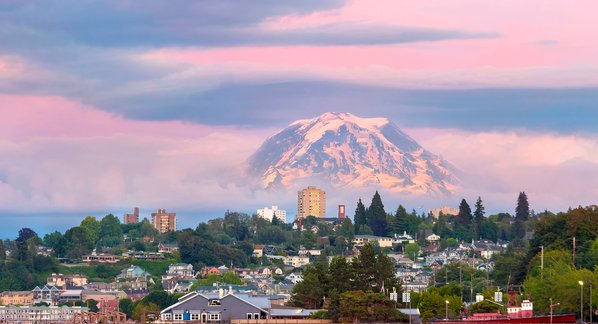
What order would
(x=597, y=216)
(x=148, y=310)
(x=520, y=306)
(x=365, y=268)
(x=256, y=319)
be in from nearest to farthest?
1. (x=520, y=306)
2. (x=256, y=319)
3. (x=365, y=268)
4. (x=597, y=216)
5. (x=148, y=310)

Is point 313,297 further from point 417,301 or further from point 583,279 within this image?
point 583,279

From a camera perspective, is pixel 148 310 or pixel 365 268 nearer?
pixel 365 268

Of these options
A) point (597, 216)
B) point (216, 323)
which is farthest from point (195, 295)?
point (597, 216)

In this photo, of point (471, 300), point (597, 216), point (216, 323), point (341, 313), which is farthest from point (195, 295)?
point (597, 216)

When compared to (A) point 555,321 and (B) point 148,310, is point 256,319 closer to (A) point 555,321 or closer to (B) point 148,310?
(A) point 555,321

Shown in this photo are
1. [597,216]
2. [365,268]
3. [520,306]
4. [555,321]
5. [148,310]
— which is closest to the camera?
[555,321]

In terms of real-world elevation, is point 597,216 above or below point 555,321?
above
